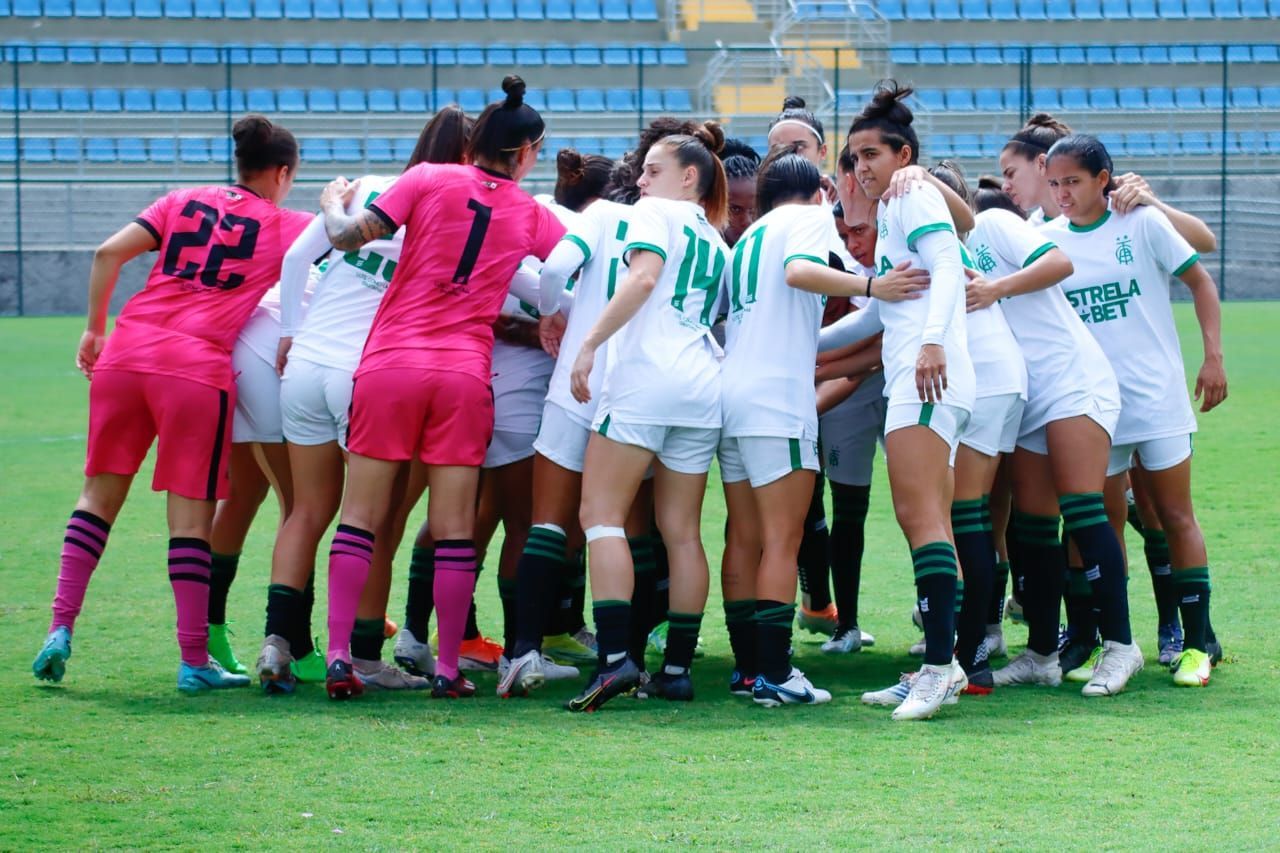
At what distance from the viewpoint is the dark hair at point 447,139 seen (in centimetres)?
527

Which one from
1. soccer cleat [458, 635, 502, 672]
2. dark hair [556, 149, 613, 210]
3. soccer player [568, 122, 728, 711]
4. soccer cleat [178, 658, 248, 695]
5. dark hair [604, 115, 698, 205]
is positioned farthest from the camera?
dark hair [556, 149, 613, 210]

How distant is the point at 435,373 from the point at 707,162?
1137 millimetres

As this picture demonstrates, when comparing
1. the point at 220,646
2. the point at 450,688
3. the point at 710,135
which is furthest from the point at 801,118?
the point at 220,646

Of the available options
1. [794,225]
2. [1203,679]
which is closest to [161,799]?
[794,225]

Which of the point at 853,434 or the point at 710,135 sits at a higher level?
the point at 710,135

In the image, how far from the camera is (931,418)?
4.74 meters

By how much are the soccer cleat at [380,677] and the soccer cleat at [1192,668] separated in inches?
97.9

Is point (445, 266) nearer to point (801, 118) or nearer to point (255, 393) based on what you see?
point (255, 393)

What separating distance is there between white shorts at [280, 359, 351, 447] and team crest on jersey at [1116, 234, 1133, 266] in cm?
260

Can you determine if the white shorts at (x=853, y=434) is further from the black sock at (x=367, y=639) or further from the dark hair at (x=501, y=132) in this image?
the black sock at (x=367, y=639)

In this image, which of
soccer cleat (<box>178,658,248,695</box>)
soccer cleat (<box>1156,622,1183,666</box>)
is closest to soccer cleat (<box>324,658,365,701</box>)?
soccer cleat (<box>178,658,248,695</box>)

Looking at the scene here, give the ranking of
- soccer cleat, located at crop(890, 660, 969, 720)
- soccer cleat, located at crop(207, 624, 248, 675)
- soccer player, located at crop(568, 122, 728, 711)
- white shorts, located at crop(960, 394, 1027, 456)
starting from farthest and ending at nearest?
soccer cleat, located at crop(207, 624, 248, 675) → white shorts, located at crop(960, 394, 1027, 456) → soccer player, located at crop(568, 122, 728, 711) → soccer cleat, located at crop(890, 660, 969, 720)

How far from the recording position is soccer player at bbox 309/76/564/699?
4.93m

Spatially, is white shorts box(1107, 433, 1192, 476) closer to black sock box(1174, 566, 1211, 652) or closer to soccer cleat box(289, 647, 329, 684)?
black sock box(1174, 566, 1211, 652)
